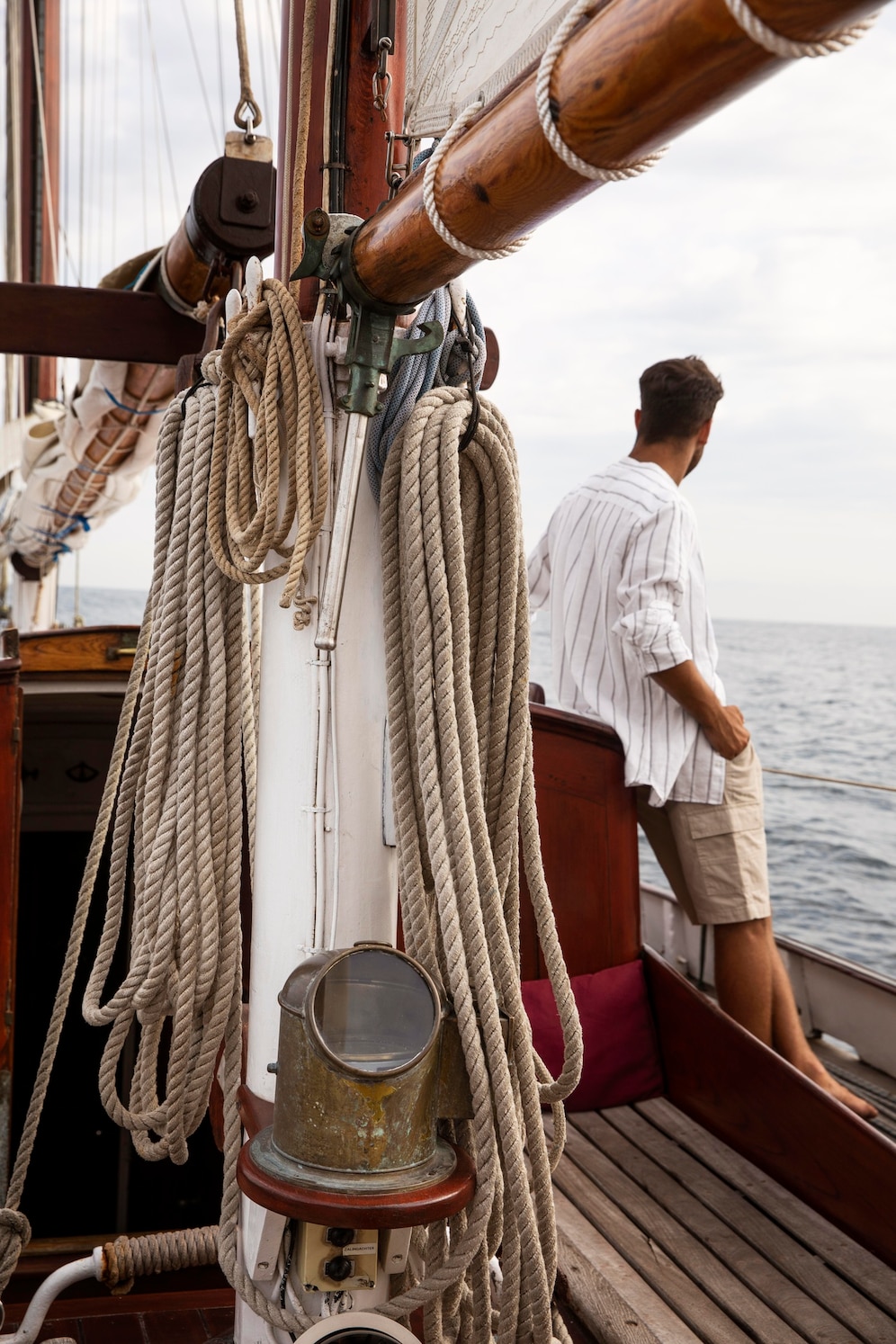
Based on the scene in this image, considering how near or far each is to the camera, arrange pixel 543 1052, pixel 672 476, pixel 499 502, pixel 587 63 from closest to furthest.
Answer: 1. pixel 587 63
2. pixel 499 502
3. pixel 543 1052
4. pixel 672 476

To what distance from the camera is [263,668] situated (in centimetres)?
152

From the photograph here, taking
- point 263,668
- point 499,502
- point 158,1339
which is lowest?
point 158,1339

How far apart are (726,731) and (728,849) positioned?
0.27 metres

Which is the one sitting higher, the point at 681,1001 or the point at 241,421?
the point at 241,421

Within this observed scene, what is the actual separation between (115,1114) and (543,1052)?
1113mm

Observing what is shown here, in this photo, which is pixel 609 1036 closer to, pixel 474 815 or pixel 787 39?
pixel 474 815

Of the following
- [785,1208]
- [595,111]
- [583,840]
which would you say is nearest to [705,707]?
[583,840]

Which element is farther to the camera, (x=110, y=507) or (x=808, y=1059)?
(x=110, y=507)

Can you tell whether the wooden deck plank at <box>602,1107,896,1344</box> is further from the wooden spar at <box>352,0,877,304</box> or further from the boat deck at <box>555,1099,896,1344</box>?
the wooden spar at <box>352,0,877,304</box>

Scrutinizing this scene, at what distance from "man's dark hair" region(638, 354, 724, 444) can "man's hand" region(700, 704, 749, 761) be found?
0.65 meters

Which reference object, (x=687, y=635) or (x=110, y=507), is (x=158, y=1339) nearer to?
(x=687, y=635)

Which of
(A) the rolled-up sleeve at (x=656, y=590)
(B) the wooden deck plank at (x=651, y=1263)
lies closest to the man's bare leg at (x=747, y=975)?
(B) the wooden deck plank at (x=651, y=1263)

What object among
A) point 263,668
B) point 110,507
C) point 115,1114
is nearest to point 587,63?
point 263,668

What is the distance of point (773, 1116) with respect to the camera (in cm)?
220
